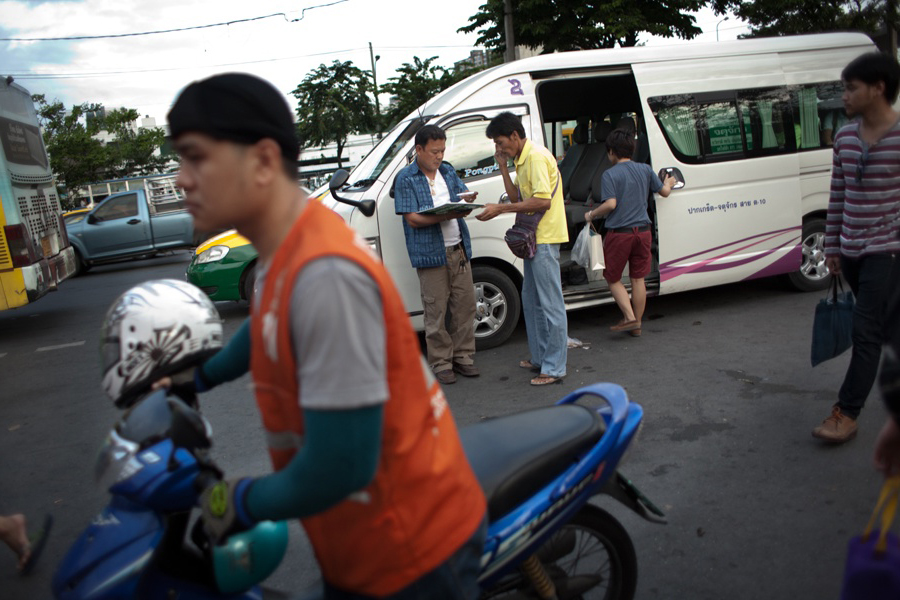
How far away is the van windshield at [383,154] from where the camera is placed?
623 cm

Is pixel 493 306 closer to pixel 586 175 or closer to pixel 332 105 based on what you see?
pixel 586 175

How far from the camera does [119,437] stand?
182 cm

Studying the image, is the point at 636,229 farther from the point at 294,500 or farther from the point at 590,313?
the point at 294,500

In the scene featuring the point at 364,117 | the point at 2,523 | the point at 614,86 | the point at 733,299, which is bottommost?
the point at 733,299

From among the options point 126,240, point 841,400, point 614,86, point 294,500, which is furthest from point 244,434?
point 126,240

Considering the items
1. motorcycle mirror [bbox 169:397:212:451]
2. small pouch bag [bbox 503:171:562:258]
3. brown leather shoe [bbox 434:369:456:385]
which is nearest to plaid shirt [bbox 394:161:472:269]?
small pouch bag [bbox 503:171:562:258]

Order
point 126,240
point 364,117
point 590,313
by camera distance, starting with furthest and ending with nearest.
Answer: point 364,117 → point 126,240 → point 590,313

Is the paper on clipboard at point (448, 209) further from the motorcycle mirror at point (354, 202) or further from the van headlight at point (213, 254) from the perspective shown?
the van headlight at point (213, 254)

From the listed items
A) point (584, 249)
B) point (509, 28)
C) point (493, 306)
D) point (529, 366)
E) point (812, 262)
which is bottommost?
point (529, 366)

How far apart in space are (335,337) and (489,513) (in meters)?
0.89

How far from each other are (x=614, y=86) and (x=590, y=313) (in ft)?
8.74

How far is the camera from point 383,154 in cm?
648

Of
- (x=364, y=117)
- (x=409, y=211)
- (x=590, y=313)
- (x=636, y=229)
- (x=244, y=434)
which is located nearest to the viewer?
(x=244, y=434)

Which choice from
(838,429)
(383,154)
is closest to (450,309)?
(383,154)
